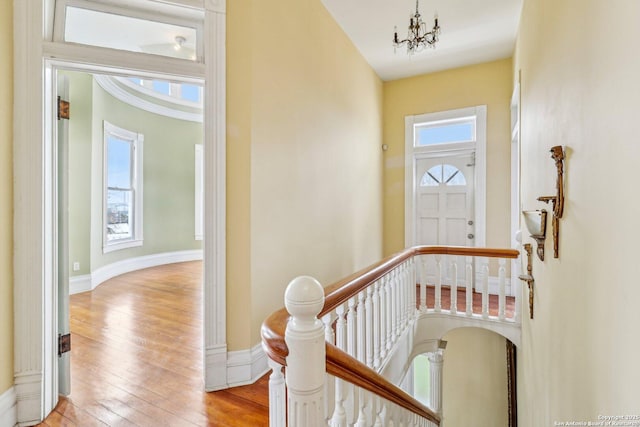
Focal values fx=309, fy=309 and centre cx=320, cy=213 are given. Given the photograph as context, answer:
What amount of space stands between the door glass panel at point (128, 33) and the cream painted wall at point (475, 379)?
14.2 feet

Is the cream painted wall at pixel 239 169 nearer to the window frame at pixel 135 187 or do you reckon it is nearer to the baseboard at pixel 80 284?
the baseboard at pixel 80 284


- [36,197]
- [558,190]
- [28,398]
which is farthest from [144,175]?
[558,190]

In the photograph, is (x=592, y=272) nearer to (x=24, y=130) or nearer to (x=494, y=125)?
(x=24, y=130)

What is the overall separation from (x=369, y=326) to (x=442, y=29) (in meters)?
3.51

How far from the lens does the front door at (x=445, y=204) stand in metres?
4.61

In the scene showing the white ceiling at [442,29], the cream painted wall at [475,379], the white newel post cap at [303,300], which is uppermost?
the white ceiling at [442,29]

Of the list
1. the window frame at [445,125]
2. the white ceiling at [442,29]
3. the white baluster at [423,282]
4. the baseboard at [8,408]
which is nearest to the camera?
the baseboard at [8,408]

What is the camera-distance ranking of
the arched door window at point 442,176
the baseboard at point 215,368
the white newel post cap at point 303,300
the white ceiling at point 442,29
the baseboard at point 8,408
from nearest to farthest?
the white newel post cap at point 303,300, the baseboard at point 8,408, the baseboard at point 215,368, the white ceiling at point 442,29, the arched door window at point 442,176

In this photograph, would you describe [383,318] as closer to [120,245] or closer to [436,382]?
[436,382]

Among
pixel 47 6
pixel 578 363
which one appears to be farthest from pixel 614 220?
pixel 47 6

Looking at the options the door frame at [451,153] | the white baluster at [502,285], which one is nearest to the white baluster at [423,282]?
the white baluster at [502,285]

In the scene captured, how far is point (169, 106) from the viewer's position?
6203 mm

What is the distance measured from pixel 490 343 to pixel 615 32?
3.74 metres

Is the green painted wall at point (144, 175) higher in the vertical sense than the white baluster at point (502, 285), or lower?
higher
